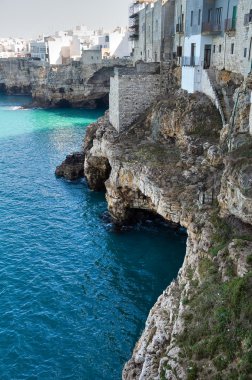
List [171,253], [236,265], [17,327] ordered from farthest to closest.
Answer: [171,253], [17,327], [236,265]

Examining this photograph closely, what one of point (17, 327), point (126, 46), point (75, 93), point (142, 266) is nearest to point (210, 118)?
point (142, 266)

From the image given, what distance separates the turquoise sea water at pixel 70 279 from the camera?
2027cm

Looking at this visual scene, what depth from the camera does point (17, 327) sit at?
22062mm

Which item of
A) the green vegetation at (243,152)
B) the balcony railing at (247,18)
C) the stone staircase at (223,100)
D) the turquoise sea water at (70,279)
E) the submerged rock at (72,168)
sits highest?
the balcony railing at (247,18)

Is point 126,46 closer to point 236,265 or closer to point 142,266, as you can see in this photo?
point 142,266

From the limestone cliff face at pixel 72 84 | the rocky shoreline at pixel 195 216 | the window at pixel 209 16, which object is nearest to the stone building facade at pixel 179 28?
the window at pixel 209 16

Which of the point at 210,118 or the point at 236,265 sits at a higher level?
the point at 210,118

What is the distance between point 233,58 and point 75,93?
6322cm

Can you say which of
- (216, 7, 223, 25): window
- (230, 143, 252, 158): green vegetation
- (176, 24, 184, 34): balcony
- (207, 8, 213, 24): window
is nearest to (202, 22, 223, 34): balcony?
(207, 8, 213, 24): window

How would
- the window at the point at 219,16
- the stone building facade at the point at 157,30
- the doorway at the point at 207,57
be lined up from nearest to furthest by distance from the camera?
the window at the point at 219,16, the doorway at the point at 207,57, the stone building facade at the point at 157,30

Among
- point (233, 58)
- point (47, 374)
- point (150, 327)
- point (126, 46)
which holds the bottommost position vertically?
point (47, 374)

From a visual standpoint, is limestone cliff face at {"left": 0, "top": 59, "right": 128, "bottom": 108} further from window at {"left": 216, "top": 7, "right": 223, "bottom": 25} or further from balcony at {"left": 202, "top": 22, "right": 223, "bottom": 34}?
window at {"left": 216, "top": 7, "right": 223, "bottom": 25}

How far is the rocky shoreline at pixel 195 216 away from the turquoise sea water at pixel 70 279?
2.86m

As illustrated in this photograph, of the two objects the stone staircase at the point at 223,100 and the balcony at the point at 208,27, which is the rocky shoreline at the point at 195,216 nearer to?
the stone staircase at the point at 223,100
